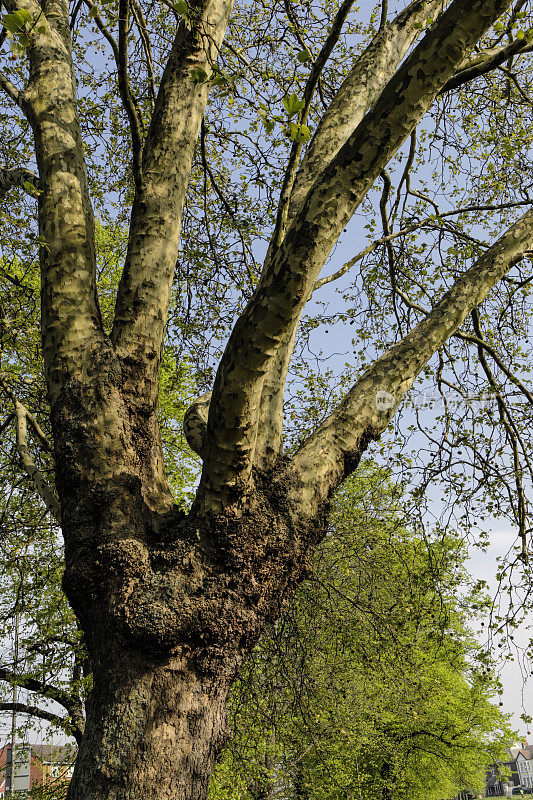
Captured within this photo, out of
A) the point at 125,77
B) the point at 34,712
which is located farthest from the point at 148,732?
the point at 34,712

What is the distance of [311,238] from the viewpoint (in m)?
2.85

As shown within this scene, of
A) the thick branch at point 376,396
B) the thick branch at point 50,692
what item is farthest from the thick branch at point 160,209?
the thick branch at point 50,692

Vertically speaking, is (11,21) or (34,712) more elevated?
(11,21)

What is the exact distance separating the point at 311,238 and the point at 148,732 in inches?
87.0

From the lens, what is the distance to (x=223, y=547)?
3.06 meters

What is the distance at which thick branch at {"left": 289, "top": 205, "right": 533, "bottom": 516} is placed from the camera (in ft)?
11.5

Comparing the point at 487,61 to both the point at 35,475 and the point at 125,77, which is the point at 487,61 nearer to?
the point at 125,77

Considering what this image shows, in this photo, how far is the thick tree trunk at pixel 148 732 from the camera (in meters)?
2.49

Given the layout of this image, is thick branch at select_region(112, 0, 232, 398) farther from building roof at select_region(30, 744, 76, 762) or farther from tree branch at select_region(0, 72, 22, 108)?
building roof at select_region(30, 744, 76, 762)

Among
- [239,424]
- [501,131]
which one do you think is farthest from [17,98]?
[501,131]

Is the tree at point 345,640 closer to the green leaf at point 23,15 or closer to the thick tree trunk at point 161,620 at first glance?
the thick tree trunk at point 161,620

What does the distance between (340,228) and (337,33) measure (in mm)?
845

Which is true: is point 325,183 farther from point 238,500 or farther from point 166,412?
point 166,412

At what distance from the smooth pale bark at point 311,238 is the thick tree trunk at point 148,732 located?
82 centimetres
